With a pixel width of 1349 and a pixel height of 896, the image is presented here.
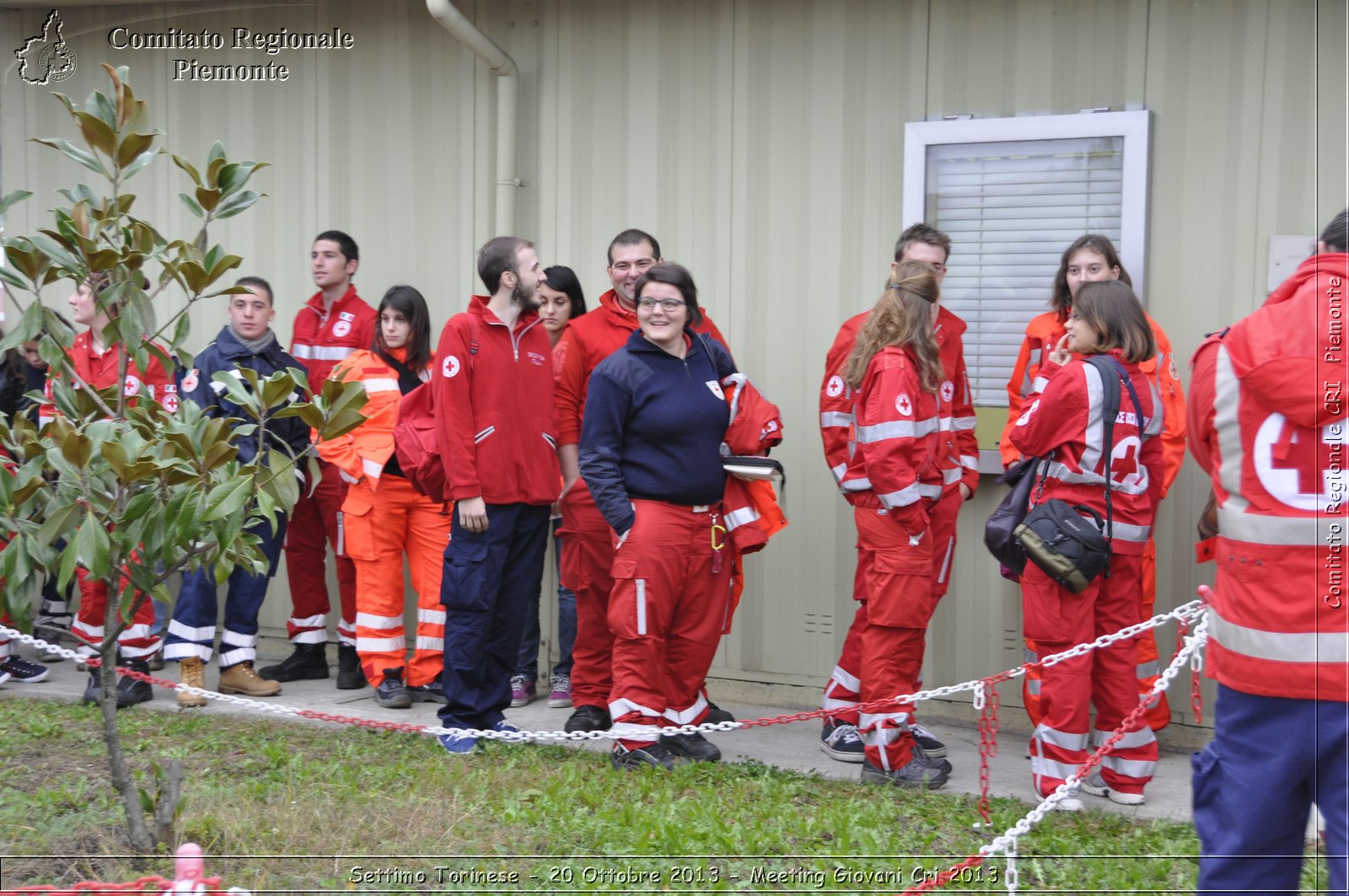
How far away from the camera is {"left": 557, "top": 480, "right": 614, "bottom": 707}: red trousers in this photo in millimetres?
6230

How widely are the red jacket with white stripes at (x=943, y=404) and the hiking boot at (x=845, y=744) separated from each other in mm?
1182

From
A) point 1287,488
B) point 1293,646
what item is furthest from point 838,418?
point 1293,646

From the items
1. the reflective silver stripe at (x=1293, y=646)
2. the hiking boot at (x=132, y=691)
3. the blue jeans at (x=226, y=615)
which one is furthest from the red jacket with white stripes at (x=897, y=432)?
the hiking boot at (x=132, y=691)

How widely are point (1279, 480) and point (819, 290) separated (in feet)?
13.5

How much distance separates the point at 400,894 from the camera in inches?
161

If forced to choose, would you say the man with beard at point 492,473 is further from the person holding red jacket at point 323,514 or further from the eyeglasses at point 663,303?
the person holding red jacket at point 323,514

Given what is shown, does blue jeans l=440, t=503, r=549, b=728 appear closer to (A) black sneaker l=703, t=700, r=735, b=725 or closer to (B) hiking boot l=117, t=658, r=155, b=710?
(A) black sneaker l=703, t=700, r=735, b=725

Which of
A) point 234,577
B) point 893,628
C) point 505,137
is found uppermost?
point 505,137

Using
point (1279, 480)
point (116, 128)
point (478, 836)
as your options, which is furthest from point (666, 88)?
point (1279, 480)

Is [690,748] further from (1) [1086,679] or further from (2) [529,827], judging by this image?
(1) [1086,679]

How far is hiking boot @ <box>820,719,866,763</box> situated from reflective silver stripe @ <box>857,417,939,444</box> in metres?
1.49

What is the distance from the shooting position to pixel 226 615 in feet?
23.2

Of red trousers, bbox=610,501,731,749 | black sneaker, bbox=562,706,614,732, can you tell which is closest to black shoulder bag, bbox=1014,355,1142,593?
red trousers, bbox=610,501,731,749

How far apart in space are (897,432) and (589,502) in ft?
5.44
